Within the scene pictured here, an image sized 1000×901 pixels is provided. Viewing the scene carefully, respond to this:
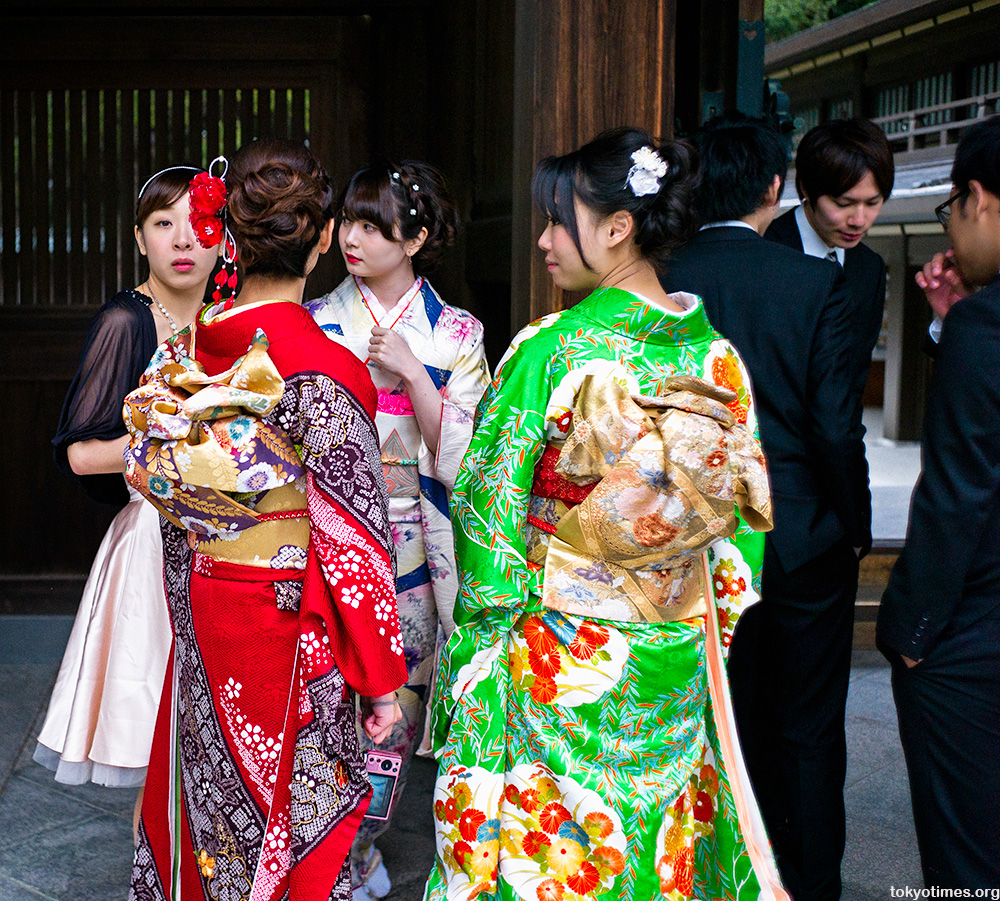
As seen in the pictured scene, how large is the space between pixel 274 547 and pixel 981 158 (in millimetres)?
1649

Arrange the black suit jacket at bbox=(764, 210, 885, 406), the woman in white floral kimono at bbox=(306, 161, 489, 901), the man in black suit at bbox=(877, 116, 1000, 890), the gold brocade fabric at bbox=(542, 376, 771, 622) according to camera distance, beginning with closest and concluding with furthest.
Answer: the gold brocade fabric at bbox=(542, 376, 771, 622)
the man in black suit at bbox=(877, 116, 1000, 890)
the woman in white floral kimono at bbox=(306, 161, 489, 901)
the black suit jacket at bbox=(764, 210, 885, 406)

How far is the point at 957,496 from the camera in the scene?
198 centimetres

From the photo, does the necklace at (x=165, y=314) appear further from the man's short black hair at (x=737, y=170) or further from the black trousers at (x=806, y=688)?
the black trousers at (x=806, y=688)

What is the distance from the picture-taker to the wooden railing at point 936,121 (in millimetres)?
11279

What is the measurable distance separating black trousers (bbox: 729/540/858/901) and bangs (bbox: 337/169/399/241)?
51.8 inches

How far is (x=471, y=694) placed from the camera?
205cm

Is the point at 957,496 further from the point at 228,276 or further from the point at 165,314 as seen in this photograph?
the point at 165,314

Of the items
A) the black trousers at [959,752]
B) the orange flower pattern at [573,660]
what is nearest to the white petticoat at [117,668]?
the orange flower pattern at [573,660]

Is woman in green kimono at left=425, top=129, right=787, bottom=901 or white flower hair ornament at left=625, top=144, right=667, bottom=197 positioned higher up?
white flower hair ornament at left=625, top=144, right=667, bottom=197

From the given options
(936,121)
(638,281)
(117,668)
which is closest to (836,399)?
(638,281)

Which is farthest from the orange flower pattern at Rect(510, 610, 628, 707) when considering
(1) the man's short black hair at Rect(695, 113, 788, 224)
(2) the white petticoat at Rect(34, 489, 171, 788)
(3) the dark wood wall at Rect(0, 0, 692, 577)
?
(3) the dark wood wall at Rect(0, 0, 692, 577)

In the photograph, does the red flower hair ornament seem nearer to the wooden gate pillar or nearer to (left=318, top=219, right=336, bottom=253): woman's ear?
(left=318, top=219, right=336, bottom=253): woman's ear

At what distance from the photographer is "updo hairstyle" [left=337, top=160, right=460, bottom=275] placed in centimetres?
269

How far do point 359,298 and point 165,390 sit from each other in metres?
0.94
